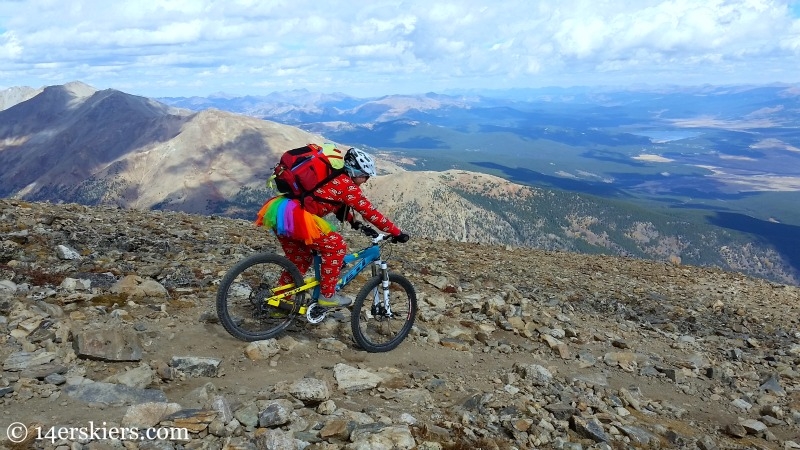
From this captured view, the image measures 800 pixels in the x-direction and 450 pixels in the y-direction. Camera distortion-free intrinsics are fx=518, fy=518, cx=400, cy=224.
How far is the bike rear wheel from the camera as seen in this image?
326 inches

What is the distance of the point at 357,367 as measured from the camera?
322 inches

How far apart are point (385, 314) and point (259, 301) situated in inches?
88.8

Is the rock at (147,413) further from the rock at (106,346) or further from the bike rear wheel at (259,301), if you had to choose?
the bike rear wheel at (259,301)

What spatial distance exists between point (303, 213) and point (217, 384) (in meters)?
2.75

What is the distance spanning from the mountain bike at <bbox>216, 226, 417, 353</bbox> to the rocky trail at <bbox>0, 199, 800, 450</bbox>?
38 centimetres

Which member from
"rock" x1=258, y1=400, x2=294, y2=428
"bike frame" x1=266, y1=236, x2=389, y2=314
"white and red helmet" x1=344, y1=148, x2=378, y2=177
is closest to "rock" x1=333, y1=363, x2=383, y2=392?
"rock" x1=258, y1=400, x2=294, y2=428

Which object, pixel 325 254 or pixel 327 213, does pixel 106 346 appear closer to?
pixel 325 254

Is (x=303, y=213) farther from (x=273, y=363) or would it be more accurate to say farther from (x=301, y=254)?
(x=273, y=363)

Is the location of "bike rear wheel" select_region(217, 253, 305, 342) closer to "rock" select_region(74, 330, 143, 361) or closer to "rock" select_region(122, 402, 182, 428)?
"rock" select_region(74, 330, 143, 361)

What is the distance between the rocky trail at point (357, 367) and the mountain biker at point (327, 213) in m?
1.32

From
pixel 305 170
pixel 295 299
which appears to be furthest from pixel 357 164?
pixel 295 299

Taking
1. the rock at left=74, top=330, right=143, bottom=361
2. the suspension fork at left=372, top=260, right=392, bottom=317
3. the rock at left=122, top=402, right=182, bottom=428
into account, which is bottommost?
the rock at left=122, top=402, right=182, bottom=428

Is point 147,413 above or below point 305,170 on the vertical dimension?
below

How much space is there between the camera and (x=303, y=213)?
8.10m
